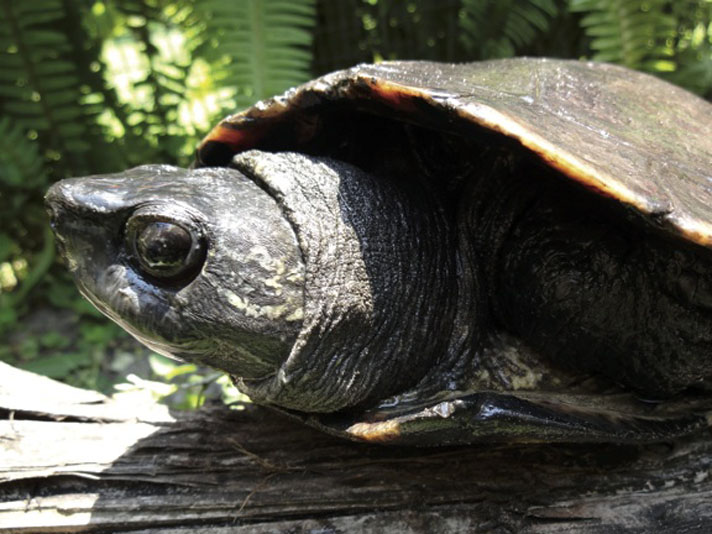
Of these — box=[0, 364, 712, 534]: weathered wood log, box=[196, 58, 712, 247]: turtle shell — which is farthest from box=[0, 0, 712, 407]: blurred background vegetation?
box=[196, 58, 712, 247]: turtle shell

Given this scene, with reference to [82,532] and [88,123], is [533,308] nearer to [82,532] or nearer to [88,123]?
[82,532]

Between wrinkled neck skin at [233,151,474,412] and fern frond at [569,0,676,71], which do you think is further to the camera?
fern frond at [569,0,676,71]

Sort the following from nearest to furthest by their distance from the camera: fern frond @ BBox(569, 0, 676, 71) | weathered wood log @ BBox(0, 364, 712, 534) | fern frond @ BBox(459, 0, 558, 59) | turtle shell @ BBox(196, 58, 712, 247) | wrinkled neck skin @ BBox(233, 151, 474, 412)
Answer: turtle shell @ BBox(196, 58, 712, 247) < wrinkled neck skin @ BBox(233, 151, 474, 412) < weathered wood log @ BBox(0, 364, 712, 534) < fern frond @ BBox(569, 0, 676, 71) < fern frond @ BBox(459, 0, 558, 59)

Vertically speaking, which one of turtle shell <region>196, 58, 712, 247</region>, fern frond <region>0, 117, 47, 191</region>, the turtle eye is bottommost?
fern frond <region>0, 117, 47, 191</region>

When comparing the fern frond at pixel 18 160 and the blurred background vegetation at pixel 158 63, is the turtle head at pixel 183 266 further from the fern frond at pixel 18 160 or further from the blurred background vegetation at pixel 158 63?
the fern frond at pixel 18 160

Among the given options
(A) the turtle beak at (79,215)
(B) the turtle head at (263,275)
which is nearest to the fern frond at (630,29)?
(B) the turtle head at (263,275)

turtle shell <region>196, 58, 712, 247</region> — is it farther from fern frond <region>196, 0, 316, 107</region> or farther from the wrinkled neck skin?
fern frond <region>196, 0, 316, 107</region>

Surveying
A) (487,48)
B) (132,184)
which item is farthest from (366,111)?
(487,48)
